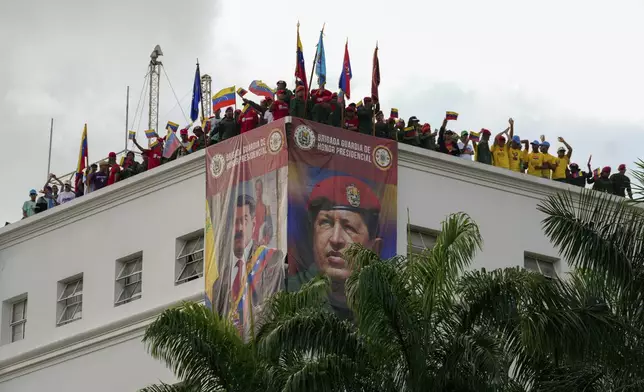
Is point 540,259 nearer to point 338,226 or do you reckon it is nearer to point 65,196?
point 338,226

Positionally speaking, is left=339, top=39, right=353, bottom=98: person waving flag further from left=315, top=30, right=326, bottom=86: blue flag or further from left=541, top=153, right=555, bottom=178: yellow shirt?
left=541, top=153, right=555, bottom=178: yellow shirt

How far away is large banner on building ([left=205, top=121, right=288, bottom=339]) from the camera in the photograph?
166ft

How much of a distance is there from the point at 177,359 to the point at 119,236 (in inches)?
613

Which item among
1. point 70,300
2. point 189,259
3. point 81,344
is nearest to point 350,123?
point 189,259

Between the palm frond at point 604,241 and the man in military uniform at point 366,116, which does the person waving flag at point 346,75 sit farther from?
the palm frond at point 604,241

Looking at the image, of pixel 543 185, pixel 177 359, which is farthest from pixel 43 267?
pixel 177 359

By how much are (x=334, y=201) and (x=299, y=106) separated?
2.55 meters

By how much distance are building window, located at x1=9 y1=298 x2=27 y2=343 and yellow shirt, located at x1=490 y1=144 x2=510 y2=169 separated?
558 inches

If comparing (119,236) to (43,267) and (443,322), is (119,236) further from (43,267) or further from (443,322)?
(443,322)

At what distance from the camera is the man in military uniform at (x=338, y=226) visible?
166 feet

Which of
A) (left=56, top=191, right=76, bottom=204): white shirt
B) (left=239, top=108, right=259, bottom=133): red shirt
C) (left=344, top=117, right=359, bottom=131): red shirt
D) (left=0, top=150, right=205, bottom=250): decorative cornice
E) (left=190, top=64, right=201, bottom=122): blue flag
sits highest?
(left=190, top=64, right=201, bottom=122): blue flag

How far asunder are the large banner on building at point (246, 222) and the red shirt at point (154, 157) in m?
3.57

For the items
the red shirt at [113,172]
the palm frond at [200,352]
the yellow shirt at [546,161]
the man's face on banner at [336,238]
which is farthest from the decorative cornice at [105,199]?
the palm frond at [200,352]

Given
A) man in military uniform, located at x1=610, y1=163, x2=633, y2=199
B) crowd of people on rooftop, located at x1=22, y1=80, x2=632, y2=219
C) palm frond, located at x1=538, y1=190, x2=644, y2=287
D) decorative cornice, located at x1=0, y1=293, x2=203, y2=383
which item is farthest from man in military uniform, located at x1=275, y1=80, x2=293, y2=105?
palm frond, located at x1=538, y1=190, x2=644, y2=287
